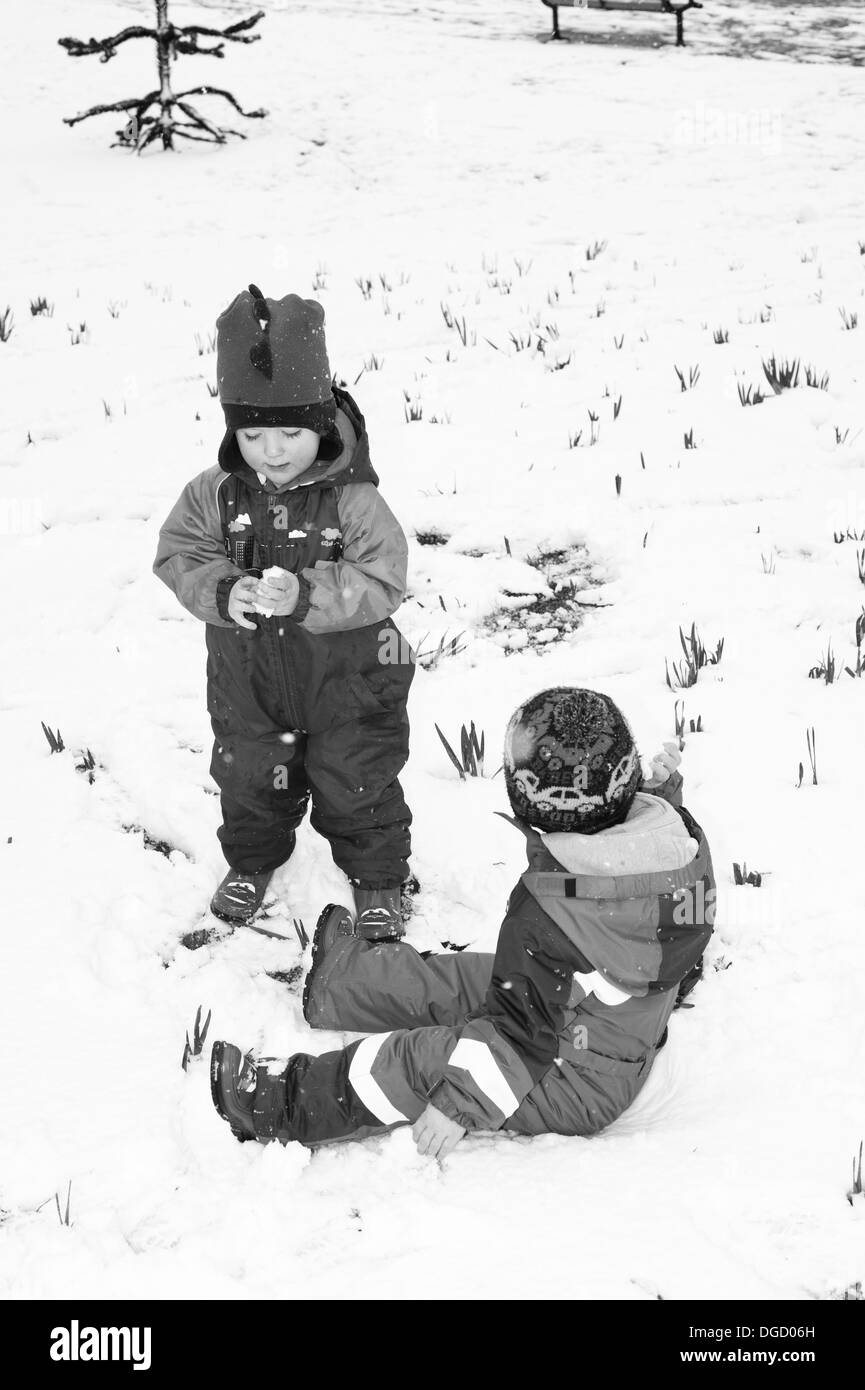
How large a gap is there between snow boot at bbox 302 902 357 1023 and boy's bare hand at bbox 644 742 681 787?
0.90 m

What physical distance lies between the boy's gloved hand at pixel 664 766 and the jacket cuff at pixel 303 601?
3.01 feet

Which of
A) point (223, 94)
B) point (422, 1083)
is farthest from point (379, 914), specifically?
point (223, 94)

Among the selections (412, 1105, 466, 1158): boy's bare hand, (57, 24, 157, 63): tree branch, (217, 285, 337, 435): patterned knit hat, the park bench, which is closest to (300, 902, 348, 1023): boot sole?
(412, 1105, 466, 1158): boy's bare hand

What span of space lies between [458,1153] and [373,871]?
879 millimetres

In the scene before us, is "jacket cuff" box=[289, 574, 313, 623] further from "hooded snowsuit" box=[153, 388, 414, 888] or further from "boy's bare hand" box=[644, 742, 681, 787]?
"boy's bare hand" box=[644, 742, 681, 787]

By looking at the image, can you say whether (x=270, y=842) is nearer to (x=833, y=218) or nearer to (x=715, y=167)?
(x=833, y=218)

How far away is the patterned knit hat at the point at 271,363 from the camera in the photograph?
103 inches

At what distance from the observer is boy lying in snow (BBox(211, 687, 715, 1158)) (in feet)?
7.54

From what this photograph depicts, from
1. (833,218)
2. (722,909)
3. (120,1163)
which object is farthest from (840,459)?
(833,218)

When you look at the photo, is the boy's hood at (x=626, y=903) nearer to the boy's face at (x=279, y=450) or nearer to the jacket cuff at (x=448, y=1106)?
the jacket cuff at (x=448, y=1106)

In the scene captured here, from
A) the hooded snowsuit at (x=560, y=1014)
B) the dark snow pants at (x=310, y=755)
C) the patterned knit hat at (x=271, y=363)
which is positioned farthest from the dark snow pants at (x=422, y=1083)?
the patterned knit hat at (x=271, y=363)

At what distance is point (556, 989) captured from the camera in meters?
2.35

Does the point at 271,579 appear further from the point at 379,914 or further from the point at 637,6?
the point at 637,6

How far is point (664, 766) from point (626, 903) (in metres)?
0.44
